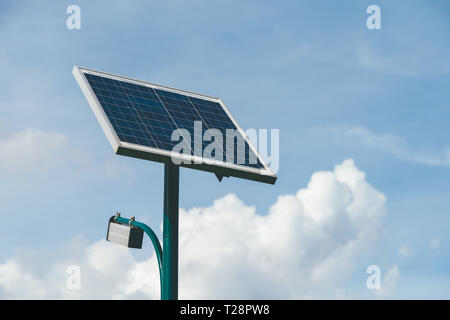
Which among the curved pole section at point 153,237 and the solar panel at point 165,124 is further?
the curved pole section at point 153,237

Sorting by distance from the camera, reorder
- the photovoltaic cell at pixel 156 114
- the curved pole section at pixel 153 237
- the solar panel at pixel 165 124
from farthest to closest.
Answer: the photovoltaic cell at pixel 156 114
the curved pole section at pixel 153 237
the solar panel at pixel 165 124

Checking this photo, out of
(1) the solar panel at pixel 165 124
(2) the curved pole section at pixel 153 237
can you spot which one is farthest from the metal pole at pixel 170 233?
(1) the solar panel at pixel 165 124

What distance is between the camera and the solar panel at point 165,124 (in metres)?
14.2

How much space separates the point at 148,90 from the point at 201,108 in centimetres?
153

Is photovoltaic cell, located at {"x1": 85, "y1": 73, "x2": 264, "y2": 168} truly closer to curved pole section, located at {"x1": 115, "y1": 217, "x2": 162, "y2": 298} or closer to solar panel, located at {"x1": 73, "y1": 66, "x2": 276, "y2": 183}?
solar panel, located at {"x1": 73, "y1": 66, "x2": 276, "y2": 183}

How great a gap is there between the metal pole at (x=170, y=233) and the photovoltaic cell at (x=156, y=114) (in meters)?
0.73

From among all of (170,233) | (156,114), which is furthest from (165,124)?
(170,233)

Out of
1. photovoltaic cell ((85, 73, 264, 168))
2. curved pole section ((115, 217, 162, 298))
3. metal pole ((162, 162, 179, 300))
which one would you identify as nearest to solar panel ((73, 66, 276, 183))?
photovoltaic cell ((85, 73, 264, 168))

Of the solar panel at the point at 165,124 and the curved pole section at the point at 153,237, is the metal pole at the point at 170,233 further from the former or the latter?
the solar panel at the point at 165,124

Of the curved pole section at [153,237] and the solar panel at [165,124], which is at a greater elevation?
the solar panel at [165,124]

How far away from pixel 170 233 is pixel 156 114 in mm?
3282

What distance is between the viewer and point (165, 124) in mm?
15812
